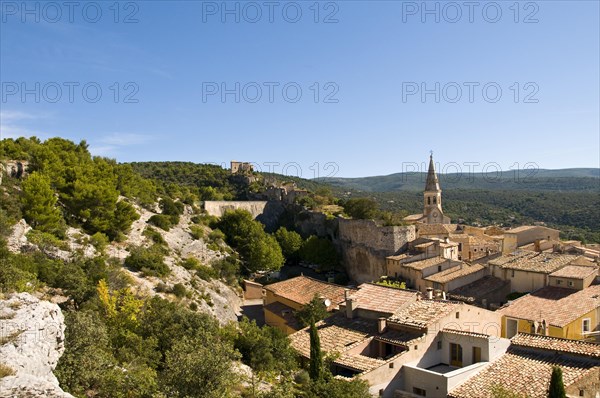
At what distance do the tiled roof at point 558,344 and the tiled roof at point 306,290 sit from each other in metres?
9.75

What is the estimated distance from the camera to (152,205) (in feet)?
126

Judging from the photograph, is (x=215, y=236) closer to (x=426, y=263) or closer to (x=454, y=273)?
(x=426, y=263)

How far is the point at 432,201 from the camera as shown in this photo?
46250 millimetres

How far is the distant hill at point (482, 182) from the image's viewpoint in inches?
3935

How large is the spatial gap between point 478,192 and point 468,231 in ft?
189

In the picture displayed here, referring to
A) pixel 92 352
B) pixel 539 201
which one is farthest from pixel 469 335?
pixel 539 201

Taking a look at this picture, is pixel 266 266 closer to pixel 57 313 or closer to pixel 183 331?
pixel 183 331

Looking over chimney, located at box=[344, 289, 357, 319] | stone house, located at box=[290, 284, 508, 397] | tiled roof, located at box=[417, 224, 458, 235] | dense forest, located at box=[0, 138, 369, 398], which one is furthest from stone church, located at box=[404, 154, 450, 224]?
chimney, located at box=[344, 289, 357, 319]

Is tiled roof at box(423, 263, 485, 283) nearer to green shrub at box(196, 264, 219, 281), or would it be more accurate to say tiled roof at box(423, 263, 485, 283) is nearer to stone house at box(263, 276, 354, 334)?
stone house at box(263, 276, 354, 334)

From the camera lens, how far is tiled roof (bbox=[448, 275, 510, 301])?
81.9 ft

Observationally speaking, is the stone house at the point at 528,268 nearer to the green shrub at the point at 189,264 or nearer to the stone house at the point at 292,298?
the stone house at the point at 292,298

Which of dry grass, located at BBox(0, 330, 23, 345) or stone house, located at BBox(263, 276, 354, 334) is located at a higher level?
dry grass, located at BBox(0, 330, 23, 345)

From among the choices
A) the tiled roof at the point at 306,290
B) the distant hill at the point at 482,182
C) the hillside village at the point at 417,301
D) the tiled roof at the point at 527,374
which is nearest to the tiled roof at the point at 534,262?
the hillside village at the point at 417,301

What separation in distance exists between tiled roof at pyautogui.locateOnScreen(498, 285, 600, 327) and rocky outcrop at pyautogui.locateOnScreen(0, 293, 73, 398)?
18010 millimetres
